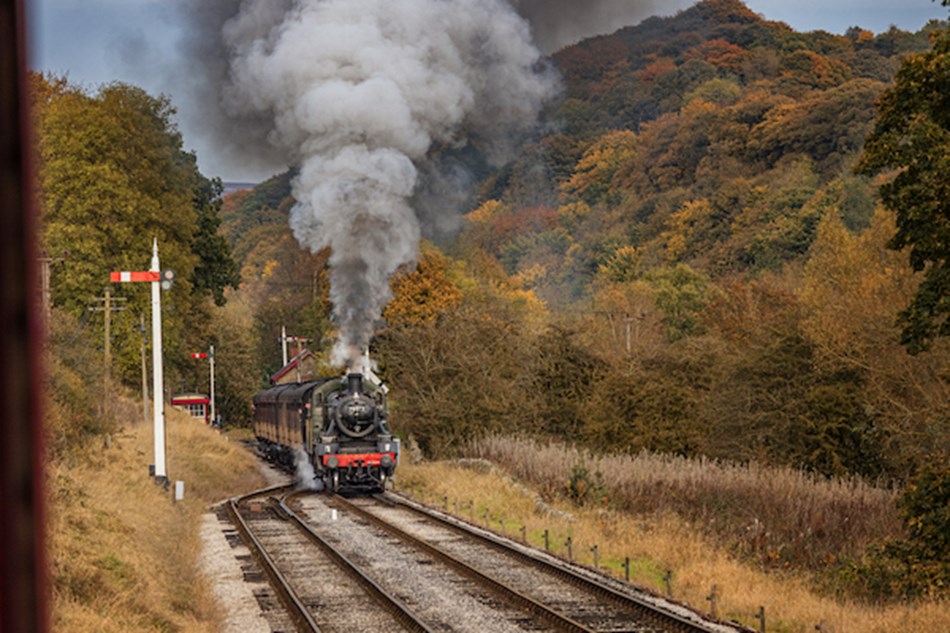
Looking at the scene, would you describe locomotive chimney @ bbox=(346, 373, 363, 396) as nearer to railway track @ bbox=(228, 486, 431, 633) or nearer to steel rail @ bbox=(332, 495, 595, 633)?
railway track @ bbox=(228, 486, 431, 633)

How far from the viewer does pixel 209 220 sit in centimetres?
6141

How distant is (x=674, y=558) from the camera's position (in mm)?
16875

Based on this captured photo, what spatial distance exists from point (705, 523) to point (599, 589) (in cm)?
609

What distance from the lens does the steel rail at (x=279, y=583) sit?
1300 cm

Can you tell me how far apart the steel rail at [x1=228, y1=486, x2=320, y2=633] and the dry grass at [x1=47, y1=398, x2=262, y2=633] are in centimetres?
99

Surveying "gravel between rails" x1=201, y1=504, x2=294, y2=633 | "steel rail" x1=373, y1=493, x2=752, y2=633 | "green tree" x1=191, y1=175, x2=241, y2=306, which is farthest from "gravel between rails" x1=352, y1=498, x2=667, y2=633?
"green tree" x1=191, y1=175, x2=241, y2=306

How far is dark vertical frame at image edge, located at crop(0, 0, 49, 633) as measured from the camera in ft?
2.56

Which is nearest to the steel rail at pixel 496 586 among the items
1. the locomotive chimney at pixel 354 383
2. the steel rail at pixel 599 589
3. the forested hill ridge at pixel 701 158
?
the steel rail at pixel 599 589

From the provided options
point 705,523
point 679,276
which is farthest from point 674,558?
point 679,276

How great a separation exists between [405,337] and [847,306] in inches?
685

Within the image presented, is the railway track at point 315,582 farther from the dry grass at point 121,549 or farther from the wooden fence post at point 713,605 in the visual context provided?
the wooden fence post at point 713,605

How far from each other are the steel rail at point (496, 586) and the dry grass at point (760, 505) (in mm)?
4710

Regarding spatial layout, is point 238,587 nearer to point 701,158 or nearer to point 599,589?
point 599,589

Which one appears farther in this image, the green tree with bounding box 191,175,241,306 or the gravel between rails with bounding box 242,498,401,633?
the green tree with bounding box 191,175,241,306
